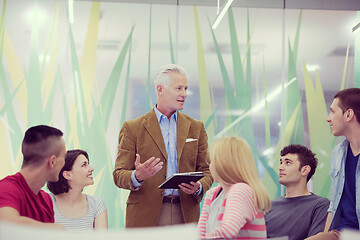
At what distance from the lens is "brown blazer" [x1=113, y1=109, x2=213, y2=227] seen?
10.4ft

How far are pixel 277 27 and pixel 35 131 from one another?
157 inches

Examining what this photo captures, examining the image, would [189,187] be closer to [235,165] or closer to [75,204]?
[235,165]

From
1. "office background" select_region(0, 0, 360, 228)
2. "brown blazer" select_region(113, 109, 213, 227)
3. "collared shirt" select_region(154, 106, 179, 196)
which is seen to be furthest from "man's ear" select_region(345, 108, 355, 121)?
"office background" select_region(0, 0, 360, 228)

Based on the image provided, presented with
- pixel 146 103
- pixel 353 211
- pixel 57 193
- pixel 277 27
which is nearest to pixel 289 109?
pixel 277 27

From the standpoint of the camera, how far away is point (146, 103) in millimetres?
5414

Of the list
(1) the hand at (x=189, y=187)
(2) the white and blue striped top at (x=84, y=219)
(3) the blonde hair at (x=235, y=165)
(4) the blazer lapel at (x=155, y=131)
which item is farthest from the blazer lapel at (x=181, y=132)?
(3) the blonde hair at (x=235, y=165)

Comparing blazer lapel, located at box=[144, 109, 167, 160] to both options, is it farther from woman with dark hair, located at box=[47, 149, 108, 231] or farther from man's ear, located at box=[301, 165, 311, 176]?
man's ear, located at box=[301, 165, 311, 176]

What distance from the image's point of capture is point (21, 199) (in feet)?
6.82

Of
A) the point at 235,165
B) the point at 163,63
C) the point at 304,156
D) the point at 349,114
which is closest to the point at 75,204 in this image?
the point at 235,165

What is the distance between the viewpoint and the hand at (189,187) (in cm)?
299

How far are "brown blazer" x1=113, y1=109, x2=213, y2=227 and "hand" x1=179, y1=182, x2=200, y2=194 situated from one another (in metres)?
0.14

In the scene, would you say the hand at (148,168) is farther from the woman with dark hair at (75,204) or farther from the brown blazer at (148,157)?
the woman with dark hair at (75,204)

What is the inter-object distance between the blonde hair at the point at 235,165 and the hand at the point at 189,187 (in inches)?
26.9

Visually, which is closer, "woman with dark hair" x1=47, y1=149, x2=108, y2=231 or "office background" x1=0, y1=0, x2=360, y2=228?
"woman with dark hair" x1=47, y1=149, x2=108, y2=231
